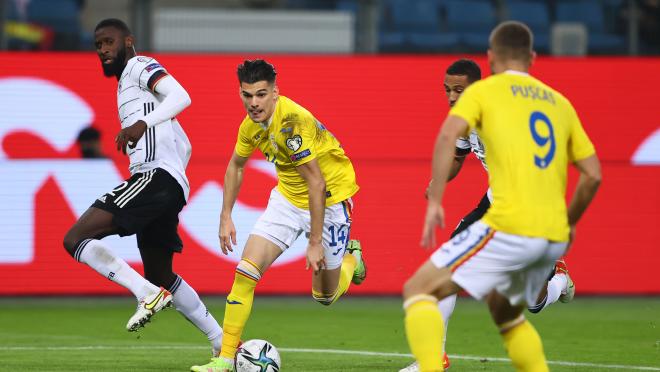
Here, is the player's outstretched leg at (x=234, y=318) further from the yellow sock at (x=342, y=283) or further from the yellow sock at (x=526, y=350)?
the yellow sock at (x=526, y=350)

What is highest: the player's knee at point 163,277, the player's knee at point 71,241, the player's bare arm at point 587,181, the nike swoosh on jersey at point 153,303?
the player's bare arm at point 587,181

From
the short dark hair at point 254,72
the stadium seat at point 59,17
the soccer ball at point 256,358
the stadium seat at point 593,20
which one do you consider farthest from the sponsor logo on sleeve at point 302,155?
the stadium seat at point 593,20

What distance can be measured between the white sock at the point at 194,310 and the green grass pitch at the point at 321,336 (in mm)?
291

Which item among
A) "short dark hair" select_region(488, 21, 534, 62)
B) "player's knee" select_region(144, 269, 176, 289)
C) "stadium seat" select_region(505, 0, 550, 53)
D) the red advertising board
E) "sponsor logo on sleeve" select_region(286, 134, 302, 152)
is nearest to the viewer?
"short dark hair" select_region(488, 21, 534, 62)

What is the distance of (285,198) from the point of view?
8328mm

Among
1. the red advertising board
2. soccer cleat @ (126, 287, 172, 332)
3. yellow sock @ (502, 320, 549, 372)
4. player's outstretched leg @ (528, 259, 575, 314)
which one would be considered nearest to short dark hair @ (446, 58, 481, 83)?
player's outstretched leg @ (528, 259, 575, 314)

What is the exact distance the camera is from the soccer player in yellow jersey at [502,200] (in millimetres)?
5523

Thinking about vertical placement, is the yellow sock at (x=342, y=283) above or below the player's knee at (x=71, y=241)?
below

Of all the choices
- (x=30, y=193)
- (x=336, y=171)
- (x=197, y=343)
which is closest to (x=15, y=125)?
(x=30, y=193)

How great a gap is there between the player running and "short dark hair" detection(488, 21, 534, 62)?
5.32 feet

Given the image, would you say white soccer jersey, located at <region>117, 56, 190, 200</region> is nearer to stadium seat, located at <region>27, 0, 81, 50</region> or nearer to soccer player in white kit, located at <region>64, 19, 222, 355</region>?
soccer player in white kit, located at <region>64, 19, 222, 355</region>

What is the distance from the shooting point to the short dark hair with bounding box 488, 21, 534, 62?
575cm

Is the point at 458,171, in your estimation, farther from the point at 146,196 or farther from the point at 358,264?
the point at 146,196

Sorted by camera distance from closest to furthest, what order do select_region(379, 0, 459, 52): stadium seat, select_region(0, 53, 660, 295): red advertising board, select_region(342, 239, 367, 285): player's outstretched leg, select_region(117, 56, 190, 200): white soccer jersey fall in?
select_region(117, 56, 190, 200): white soccer jersey → select_region(342, 239, 367, 285): player's outstretched leg → select_region(0, 53, 660, 295): red advertising board → select_region(379, 0, 459, 52): stadium seat
